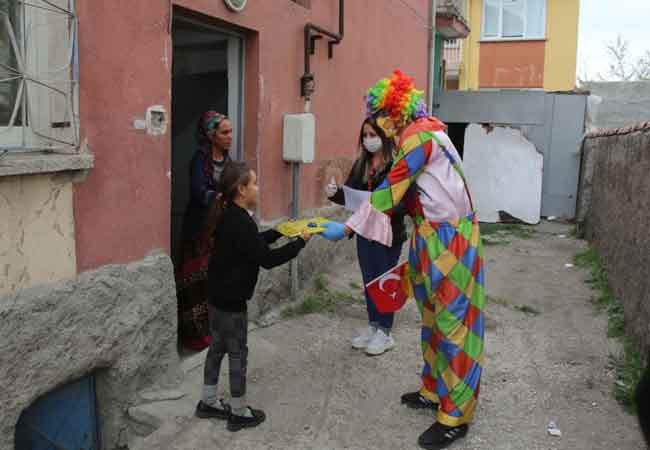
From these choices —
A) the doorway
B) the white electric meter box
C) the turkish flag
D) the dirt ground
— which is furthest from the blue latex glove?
the doorway

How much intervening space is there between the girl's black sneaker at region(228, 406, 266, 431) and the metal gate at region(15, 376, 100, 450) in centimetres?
83

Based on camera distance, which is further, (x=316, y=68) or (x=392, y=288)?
(x=316, y=68)

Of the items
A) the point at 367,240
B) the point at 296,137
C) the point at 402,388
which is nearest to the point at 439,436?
the point at 402,388

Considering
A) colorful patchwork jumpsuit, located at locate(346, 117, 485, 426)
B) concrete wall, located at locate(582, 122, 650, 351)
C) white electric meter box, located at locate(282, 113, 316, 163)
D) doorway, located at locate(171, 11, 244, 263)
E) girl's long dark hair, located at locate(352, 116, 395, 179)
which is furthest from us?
doorway, located at locate(171, 11, 244, 263)

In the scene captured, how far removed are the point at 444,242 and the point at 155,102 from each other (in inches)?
71.3

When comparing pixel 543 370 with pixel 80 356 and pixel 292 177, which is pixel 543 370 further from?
pixel 80 356

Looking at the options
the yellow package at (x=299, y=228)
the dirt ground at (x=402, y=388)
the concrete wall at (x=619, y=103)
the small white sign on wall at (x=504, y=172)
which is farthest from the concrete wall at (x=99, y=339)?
the concrete wall at (x=619, y=103)

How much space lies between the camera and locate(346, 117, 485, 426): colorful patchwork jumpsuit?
121 inches

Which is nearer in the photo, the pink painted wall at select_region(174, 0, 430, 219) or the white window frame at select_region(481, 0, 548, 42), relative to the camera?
the pink painted wall at select_region(174, 0, 430, 219)

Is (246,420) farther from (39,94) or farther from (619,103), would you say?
(619,103)

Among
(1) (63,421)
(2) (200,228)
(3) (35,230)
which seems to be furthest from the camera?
(2) (200,228)

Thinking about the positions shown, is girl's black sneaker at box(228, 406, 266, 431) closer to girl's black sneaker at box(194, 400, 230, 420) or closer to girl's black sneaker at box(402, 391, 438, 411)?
girl's black sneaker at box(194, 400, 230, 420)

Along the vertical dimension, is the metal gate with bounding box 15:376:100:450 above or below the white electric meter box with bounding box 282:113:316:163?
below

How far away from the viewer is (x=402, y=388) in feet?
12.6
